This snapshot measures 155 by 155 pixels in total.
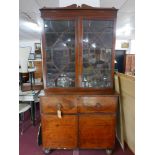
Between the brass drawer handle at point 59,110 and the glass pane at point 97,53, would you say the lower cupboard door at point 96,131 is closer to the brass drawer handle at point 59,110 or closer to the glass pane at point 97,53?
the brass drawer handle at point 59,110

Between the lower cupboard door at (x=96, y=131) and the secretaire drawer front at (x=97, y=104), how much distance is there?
7 cm

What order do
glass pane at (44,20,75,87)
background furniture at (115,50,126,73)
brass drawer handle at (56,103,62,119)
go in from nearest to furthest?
brass drawer handle at (56,103,62,119) → glass pane at (44,20,75,87) → background furniture at (115,50,126,73)

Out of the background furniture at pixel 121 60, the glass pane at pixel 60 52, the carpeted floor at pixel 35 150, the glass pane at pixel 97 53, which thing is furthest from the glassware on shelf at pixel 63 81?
the background furniture at pixel 121 60

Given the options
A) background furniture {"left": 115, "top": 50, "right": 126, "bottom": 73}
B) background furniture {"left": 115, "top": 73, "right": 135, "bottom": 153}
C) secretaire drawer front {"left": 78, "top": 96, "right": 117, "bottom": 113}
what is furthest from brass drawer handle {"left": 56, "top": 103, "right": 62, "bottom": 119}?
background furniture {"left": 115, "top": 50, "right": 126, "bottom": 73}

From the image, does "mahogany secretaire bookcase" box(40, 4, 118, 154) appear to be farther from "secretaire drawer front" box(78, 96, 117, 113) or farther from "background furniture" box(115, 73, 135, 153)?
"background furniture" box(115, 73, 135, 153)

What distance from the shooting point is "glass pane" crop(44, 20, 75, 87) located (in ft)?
6.29

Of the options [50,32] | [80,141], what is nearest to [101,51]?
[50,32]

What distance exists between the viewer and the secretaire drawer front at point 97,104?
1.83 metres

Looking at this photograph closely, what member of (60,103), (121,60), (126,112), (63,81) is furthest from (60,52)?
(121,60)

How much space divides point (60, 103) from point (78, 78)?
1.21 ft

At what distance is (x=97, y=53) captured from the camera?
6.48 feet
